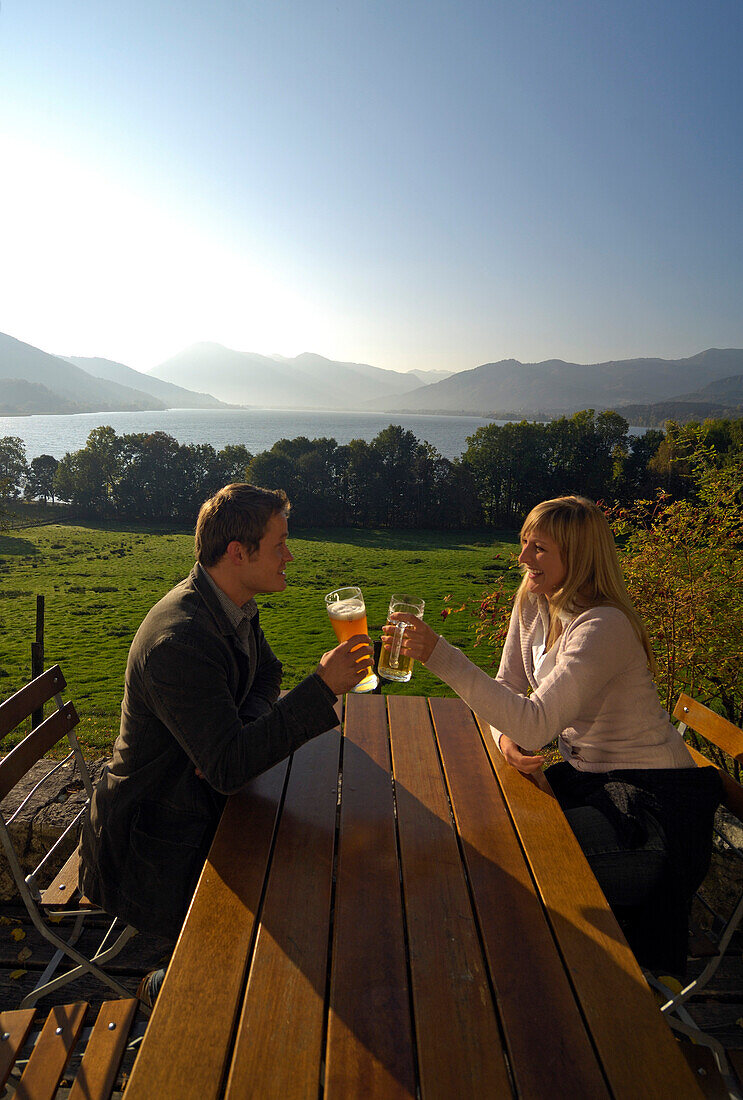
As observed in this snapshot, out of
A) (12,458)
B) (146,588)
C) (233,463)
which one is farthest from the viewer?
(233,463)

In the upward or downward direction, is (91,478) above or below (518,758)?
below

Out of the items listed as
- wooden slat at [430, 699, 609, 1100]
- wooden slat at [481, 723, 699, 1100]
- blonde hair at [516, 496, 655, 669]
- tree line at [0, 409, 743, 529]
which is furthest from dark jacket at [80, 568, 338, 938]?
tree line at [0, 409, 743, 529]

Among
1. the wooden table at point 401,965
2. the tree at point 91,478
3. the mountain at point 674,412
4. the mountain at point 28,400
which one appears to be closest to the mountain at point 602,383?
the mountain at point 674,412

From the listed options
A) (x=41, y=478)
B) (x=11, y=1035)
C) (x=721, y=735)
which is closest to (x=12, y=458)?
(x=41, y=478)

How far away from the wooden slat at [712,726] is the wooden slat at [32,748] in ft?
7.95

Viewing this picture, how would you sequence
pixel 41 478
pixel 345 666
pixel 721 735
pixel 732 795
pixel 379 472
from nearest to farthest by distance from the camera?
1. pixel 345 666
2. pixel 732 795
3. pixel 721 735
4. pixel 379 472
5. pixel 41 478

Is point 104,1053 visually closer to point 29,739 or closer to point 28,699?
point 29,739

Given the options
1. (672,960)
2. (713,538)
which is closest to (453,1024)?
(672,960)

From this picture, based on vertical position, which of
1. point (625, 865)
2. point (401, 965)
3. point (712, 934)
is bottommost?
point (712, 934)

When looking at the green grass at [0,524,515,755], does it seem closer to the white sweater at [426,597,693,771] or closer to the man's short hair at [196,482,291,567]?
the white sweater at [426,597,693,771]

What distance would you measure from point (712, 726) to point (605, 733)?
0.51 metres

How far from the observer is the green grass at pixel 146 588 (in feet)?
54.8

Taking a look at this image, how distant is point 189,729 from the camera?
181 cm

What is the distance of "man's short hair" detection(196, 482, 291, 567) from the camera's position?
2.25m
